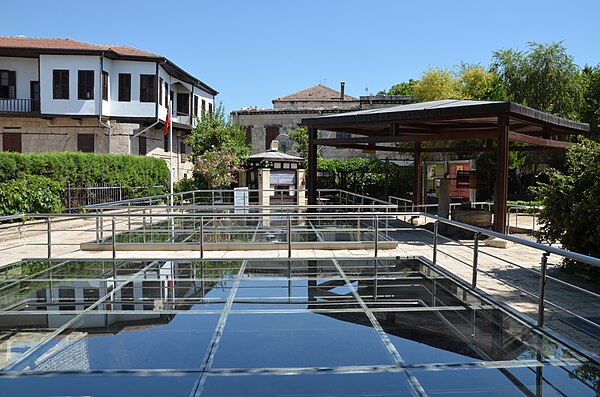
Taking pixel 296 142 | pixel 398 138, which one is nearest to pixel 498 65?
pixel 296 142

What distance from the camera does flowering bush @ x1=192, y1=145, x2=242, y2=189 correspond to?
23.6m

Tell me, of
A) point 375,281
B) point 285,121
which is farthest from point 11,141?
point 375,281

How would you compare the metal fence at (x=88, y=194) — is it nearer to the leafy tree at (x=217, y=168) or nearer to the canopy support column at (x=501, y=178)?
the leafy tree at (x=217, y=168)

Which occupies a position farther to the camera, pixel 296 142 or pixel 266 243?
pixel 296 142

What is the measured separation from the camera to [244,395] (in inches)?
141

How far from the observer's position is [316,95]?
45250 mm

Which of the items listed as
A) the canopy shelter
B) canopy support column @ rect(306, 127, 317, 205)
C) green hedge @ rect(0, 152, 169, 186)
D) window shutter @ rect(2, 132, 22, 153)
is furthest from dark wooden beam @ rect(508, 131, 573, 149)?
window shutter @ rect(2, 132, 22, 153)

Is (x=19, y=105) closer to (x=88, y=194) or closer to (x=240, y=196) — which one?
(x=88, y=194)

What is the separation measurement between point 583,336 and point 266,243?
21.2 ft

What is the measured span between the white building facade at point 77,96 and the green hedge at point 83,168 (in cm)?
441

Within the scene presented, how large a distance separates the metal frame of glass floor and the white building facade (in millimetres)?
22952

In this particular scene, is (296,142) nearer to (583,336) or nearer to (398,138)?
(398,138)

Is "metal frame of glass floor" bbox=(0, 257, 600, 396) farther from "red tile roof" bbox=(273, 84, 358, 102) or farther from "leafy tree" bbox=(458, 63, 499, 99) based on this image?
"red tile roof" bbox=(273, 84, 358, 102)

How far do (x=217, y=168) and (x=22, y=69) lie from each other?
13.7 meters
